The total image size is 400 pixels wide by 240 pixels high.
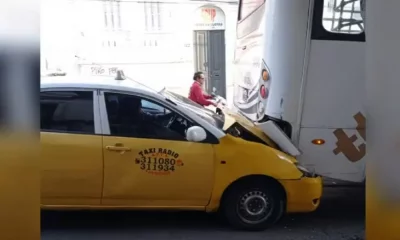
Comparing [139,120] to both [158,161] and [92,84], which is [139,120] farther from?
[92,84]

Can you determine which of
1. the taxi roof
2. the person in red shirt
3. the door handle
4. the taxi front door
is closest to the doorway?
the person in red shirt

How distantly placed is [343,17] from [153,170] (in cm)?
275

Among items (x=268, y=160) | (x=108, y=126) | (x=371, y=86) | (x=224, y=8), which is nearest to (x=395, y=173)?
(x=371, y=86)

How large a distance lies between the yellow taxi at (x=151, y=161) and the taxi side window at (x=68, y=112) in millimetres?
10

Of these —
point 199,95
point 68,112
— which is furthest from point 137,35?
point 68,112

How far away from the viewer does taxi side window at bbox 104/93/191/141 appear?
5664 mm

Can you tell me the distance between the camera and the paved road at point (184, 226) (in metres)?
5.80

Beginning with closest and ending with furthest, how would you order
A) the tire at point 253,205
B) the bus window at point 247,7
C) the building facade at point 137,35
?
the tire at point 253,205
the bus window at point 247,7
the building facade at point 137,35

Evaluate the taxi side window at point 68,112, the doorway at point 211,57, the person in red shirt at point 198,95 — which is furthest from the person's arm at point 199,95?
the doorway at point 211,57

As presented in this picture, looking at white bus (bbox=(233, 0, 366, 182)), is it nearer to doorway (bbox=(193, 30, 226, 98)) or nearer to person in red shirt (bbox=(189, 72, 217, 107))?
person in red shirt (bbox=(189, 72, 217, 107))

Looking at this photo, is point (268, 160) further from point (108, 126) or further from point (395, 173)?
point (395, 173)

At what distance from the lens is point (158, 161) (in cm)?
559

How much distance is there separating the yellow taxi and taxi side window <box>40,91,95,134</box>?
1cm

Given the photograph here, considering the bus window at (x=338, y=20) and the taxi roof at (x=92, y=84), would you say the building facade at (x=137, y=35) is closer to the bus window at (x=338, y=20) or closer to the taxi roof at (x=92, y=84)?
the bus window at (x=338, y=20)
